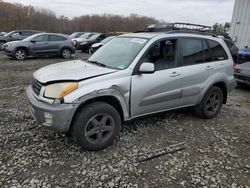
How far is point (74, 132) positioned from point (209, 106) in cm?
294

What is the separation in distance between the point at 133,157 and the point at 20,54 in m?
11.0

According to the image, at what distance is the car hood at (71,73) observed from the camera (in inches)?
133

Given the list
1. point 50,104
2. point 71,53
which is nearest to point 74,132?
point 50,104

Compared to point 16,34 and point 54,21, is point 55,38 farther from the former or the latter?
point 54,21

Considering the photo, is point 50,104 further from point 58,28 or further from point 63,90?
point 58,28

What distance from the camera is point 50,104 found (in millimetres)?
3205

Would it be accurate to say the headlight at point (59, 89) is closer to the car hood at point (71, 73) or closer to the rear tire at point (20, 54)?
the car hood at point (71, 73)

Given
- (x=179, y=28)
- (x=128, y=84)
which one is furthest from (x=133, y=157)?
(x=179, y=28)

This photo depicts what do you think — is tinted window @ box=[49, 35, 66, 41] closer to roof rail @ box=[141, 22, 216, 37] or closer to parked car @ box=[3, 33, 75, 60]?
parked car @ box=[3, 33, 75, 60]

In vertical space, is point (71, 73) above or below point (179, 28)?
below

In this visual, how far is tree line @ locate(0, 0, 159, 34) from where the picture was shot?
173 feet

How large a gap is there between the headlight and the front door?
933 mm

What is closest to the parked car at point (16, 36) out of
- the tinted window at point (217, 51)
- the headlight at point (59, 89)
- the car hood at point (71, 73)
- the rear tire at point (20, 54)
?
the rear tire at point (20, 54)

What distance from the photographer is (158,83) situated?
13.1ft
